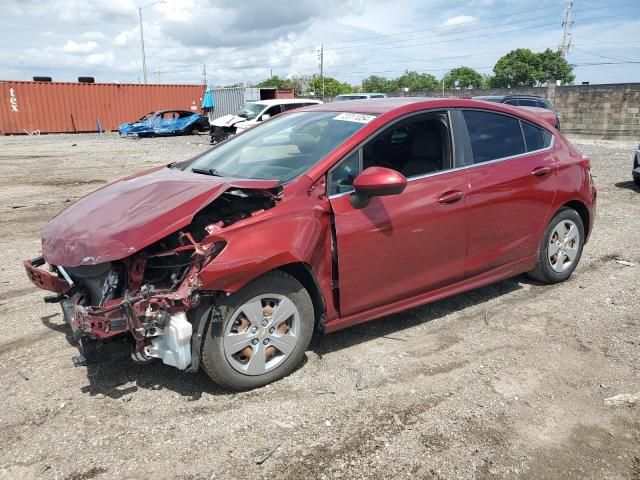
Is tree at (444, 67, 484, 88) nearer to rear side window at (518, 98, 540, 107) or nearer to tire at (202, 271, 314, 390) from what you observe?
rear side window at (518, 98, 540, 107)

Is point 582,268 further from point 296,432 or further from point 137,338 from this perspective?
point 137,338

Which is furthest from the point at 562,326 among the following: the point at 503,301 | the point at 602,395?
the point at 602,395

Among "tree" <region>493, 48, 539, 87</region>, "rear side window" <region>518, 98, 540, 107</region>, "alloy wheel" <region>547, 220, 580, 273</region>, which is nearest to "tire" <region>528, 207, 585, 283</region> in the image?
"alloy wheel" <region>547, 220, 580, 273</region>

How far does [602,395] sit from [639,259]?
3.30 metres

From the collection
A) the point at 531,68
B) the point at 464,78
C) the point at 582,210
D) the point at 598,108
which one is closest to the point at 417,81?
the point at 464,78

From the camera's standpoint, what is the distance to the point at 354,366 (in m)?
3.66

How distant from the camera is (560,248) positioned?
5.07m

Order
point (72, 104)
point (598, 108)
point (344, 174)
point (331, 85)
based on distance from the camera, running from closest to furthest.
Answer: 1. point (344, 174)
2. point (598, 108)
3. point (72, 104)
4. point (331, 85)

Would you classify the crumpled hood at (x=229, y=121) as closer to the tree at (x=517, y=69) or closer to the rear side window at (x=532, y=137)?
the rear side window at (x=532, y=137)

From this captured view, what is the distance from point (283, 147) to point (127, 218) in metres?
1.32

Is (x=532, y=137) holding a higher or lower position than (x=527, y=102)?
lower

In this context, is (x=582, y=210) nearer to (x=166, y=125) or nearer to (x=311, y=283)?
(x=311, y=283)

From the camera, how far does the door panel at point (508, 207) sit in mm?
4172

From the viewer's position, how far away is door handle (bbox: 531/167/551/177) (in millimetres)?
4590
